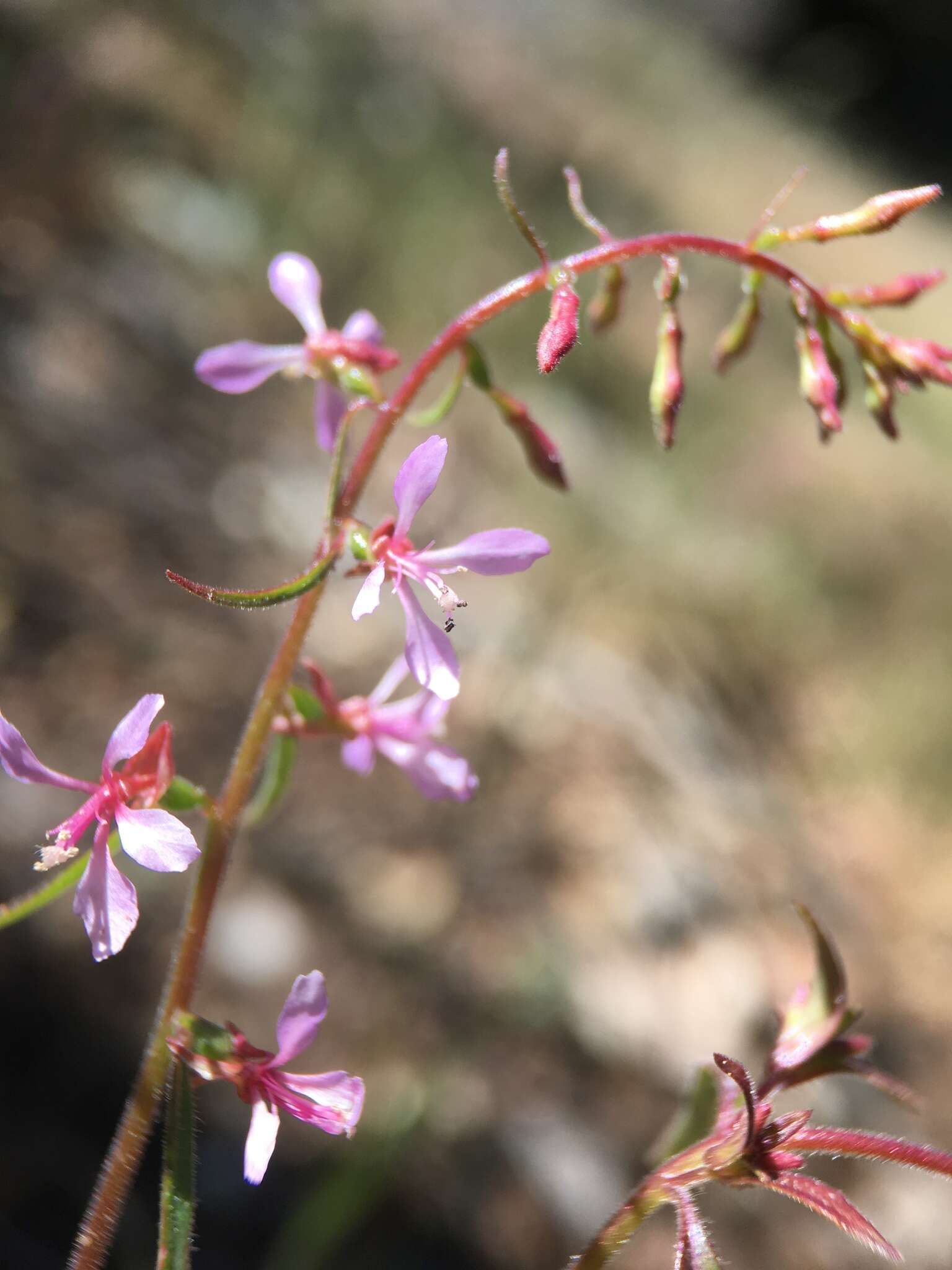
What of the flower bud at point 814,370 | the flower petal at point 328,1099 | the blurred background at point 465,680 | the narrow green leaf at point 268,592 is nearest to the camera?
the narrow green leaf at point 268,592

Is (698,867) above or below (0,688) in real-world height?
below

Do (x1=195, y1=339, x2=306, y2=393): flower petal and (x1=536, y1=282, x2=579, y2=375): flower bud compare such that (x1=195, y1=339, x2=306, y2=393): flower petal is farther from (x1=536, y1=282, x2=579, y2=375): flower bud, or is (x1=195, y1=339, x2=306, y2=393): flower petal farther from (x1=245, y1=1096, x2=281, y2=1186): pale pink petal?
(x1=245, y1=1096, x2=281, y2=1186): pale pink petal

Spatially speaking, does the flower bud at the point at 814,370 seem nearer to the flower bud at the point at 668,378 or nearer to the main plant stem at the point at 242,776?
the main plant stem at the point at 242,776

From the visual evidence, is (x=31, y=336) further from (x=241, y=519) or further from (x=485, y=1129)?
(x=485, y=1129)

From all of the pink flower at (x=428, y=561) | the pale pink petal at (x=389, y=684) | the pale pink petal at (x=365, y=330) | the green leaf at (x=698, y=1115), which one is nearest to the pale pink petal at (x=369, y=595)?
the pink flower at (x=428, y=561)

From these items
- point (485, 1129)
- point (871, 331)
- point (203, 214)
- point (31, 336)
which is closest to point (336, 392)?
point (871, 331)

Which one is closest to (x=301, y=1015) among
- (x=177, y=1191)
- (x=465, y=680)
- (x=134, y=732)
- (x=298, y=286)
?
(x=177, y=1191)

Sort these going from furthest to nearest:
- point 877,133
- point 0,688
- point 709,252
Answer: point 877,133 < point 0,688 < point 709,252

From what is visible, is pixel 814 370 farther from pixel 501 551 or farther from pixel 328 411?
pixel 328 411
